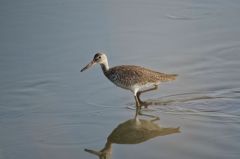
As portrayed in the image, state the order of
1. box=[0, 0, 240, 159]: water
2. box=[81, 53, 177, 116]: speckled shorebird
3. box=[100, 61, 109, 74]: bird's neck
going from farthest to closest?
box=[100, 61, 109, 74]: bird's neck, box=[81, 53, 177, 116]: speckled shorebird, box=[0, 0, 240, 159]: water

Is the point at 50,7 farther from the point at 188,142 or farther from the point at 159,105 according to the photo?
the point at 188,142

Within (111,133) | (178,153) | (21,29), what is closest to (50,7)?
(21,29)

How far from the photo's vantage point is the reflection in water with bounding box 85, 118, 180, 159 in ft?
24.5

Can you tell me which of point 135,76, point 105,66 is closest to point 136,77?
point 135,76

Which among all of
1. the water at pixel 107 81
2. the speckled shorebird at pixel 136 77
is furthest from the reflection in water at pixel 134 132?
the speckled shorebird at pixel 136 77

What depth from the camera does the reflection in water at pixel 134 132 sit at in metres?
7.46

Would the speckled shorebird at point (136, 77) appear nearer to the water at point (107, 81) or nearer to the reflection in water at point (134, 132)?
the water at point (107, 81)

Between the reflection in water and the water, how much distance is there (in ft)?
0.30

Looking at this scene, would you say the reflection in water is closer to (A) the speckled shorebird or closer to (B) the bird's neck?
(A) the speckled shorebird

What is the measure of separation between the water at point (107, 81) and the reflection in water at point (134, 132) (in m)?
0.09

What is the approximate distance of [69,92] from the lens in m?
9.18

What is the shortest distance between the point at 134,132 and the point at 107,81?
2052mm

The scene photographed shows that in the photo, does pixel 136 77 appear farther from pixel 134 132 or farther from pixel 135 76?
pixel 134 132

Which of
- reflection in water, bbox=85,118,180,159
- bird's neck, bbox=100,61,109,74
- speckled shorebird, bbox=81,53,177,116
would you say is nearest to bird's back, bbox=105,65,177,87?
speckled shorebird, bbox=81,53,177,116
